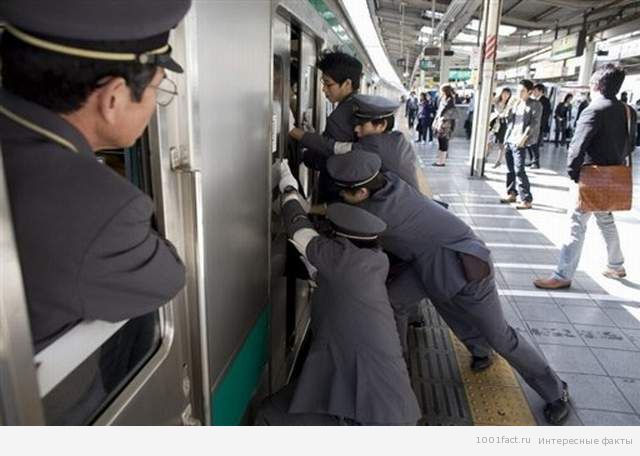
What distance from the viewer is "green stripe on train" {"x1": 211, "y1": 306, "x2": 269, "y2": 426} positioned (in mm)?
1733

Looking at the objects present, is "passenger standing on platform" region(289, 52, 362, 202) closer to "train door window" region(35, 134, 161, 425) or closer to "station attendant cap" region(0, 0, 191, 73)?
"train door window" region(35, 134, 161, 425)

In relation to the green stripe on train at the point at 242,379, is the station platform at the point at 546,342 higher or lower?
lower

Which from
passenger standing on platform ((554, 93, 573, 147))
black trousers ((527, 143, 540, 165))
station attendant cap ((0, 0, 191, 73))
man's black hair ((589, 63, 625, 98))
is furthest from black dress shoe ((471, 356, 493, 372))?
passenger standing on platform ((554, 93, 573, 147))

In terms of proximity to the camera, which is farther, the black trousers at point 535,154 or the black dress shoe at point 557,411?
the black trousers at point 535,154

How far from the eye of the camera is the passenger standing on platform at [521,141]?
700 cm

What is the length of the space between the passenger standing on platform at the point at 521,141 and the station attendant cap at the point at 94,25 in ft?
22.1

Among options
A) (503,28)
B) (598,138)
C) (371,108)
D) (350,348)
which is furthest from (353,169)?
(503,28)

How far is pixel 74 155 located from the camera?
854mm

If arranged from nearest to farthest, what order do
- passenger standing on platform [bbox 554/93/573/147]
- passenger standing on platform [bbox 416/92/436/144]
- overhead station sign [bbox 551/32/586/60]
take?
1. overhead station sign [bbox 551/32/586/60]
2. passenger standing on platform [bbox 554/93/573/147]
3. passenger standing on platform [bbox 416/92/436/144]

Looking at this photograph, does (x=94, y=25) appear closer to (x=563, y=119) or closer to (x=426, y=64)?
(x=563, y=119)

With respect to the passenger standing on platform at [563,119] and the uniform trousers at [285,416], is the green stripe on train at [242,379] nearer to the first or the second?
the uniform trousers at [285,416]

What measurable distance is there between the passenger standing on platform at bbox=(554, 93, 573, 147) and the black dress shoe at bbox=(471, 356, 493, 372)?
13.8m

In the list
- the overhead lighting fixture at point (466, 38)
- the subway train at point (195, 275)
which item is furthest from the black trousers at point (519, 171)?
the overhead lighting fixture at point (466, 38)

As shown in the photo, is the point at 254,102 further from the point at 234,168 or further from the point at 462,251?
the point at 462,251
